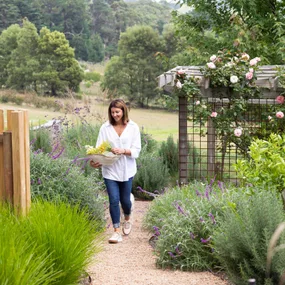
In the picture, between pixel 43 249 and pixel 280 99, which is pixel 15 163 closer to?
pixel 43 249

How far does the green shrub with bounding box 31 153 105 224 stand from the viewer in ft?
19.8

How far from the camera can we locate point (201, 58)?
12.7 m

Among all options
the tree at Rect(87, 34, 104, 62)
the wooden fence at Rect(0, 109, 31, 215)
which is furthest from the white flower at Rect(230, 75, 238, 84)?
the tree at Rect(87, 34, 104, 62)

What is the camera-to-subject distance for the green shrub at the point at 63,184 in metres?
6.03

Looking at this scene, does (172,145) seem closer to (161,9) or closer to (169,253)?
(169,253)

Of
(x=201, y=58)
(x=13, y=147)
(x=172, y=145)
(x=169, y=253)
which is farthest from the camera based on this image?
(x=201, y=58)

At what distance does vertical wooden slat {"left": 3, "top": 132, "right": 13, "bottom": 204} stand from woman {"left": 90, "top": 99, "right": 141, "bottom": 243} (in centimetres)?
91

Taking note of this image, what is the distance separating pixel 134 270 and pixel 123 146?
163 cm

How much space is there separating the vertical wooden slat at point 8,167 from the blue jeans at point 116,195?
1.06 meters

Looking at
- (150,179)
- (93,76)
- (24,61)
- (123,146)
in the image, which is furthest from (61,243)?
(93,76)

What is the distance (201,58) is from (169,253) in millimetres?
8721

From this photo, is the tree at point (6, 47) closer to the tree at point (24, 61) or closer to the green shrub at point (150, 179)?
the tree at point (24, 61)

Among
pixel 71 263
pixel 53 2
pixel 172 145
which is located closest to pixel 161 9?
pixel 53 2

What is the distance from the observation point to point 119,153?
5.59 m
